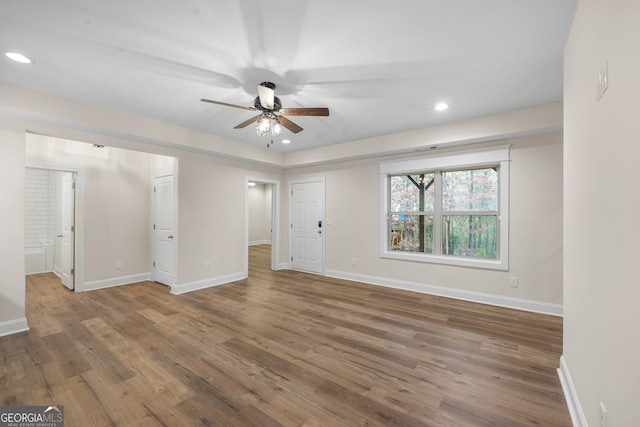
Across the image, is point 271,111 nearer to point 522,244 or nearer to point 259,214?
point 522,244

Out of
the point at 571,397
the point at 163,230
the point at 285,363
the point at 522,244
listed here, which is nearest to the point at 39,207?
the point at 163,230

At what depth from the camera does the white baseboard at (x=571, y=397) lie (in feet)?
5.20

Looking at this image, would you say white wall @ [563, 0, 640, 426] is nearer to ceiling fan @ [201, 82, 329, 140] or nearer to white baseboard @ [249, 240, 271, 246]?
ceiling fan @ [201, 82, 329, 140]

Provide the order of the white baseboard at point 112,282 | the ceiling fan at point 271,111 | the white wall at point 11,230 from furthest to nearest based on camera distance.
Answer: the white baseboard at point 112,282 → the white wall at point 11,230 → the ceiling fan at point 271,111

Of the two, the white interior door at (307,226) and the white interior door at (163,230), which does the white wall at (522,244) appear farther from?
the white interior door at (163,230)

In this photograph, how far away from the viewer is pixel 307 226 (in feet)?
19.7

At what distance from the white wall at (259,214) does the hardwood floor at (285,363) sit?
682cm

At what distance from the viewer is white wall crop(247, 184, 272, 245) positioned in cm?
1071

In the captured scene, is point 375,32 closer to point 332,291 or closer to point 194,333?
point 194,333

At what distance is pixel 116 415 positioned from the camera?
1722 mm

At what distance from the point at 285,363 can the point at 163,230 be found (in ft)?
12.7

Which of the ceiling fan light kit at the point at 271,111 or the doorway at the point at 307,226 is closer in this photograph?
the ceiling fan light kit at the point at 271,111

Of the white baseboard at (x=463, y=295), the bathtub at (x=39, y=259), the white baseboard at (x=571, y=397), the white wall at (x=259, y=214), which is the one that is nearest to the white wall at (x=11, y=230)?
the bathtub at (x=39, y=259)

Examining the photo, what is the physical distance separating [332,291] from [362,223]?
1.46 m
